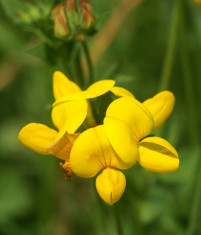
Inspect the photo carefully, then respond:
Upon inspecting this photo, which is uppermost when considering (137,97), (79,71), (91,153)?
(91,153)

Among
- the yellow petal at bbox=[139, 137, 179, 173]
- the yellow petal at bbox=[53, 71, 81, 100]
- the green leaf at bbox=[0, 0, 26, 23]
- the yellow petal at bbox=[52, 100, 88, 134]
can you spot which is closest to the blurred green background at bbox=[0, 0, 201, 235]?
the green leaf at bbox=[0, 0, 26, 23]

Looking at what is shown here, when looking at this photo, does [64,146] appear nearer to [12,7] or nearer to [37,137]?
[37,137]

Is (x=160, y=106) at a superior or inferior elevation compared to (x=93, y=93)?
inferior

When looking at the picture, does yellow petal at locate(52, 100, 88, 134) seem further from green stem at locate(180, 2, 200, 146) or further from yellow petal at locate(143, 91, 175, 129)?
green stem at locate(180, 2, 200, 146)

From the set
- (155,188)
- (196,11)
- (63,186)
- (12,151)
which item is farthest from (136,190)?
(196,11)

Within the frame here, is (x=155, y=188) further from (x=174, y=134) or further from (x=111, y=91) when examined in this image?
(x=111, y=91)

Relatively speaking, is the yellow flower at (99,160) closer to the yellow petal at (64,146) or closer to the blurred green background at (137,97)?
the yellow petal at (64,146)

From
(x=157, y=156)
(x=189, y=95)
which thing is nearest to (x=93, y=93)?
(x=157, y=156)
